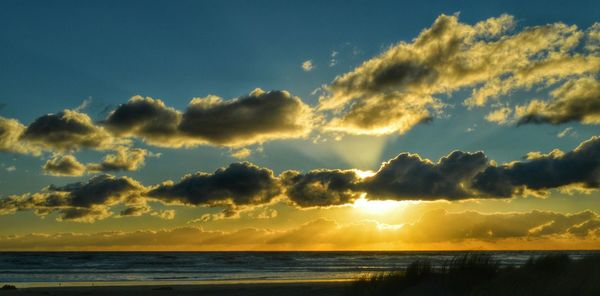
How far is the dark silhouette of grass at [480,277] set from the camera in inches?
504

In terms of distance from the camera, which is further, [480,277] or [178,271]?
[178,271]

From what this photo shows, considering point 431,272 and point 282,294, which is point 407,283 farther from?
point 282,294

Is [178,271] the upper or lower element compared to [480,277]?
lower

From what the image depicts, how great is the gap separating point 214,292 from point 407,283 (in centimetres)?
1483

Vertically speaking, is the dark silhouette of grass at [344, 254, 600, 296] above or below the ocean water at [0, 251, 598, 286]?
above

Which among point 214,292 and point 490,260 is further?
point 214,292

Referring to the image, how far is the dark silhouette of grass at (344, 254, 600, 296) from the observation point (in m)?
12.8

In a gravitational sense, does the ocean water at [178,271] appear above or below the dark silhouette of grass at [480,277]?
below

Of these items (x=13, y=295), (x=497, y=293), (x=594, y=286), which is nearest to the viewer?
(x=594, y=286)

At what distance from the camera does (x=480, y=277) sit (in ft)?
50.1

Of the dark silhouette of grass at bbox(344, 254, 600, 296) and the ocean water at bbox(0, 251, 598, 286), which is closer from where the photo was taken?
the dark silhouette of grass at bbox(344, 254, 600, 296)

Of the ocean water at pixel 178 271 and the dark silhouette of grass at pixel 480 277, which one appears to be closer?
the dark silhouette of grass at pixel 480 277

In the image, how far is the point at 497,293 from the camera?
12.3 meters

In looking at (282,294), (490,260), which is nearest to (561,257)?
(490,260)
